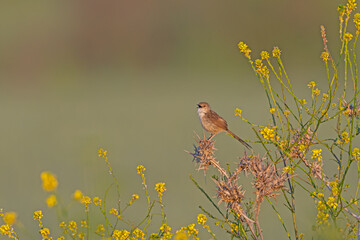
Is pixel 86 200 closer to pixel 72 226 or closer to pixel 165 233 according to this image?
pixel 72 226

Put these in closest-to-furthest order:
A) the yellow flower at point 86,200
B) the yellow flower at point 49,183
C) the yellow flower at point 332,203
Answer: the yellow flower at point 49,183 < the yellow flower at point 332,203 < the yellow flower at point 86,200

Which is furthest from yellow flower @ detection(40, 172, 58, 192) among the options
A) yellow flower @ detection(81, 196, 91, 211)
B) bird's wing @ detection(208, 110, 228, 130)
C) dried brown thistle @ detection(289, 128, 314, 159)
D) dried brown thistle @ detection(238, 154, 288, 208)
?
bird's wing @ detection(208, 110, 228, 130)

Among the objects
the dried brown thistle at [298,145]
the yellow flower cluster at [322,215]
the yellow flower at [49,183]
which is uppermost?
the dried brown thistle at [298,145]

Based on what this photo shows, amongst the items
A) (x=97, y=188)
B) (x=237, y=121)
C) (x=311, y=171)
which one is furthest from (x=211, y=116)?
(x=237, y=121)

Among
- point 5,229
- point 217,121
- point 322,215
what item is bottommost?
point 322,215

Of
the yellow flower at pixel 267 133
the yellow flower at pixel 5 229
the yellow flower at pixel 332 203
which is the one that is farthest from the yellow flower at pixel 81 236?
the yellow flower at pixel 332 203

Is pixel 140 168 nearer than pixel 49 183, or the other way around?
pixel 49 183

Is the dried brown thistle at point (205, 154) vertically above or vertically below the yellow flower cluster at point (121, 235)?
above

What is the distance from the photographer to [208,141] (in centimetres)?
221

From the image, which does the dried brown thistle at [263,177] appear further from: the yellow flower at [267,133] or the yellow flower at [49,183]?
the yellow flower at [49,183]

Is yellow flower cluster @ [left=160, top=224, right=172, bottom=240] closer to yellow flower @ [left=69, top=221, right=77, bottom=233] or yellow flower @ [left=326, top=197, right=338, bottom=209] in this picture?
yellow flower @ [left=69, top=221, right=77, bottom=233]

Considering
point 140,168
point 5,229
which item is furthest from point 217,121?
point 5,229

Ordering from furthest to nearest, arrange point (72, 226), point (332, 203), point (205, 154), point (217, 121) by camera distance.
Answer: point (217, 121)
point (72, 226)
point (205, 154)
point (332, 203)

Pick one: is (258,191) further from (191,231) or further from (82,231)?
(82,231)
